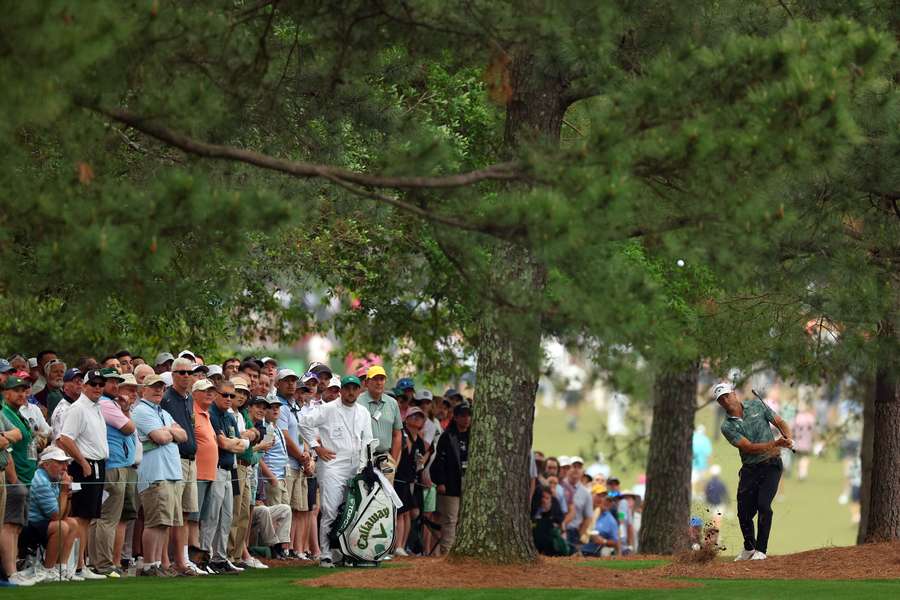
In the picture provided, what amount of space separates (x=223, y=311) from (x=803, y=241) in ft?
36.3

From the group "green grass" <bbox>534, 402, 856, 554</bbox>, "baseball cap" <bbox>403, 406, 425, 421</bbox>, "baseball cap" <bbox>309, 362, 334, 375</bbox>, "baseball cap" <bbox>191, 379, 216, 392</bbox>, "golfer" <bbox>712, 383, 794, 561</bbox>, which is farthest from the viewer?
"green grass" <bbox>534, 402, 856, 554</bbox>

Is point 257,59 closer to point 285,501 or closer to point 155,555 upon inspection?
point 155,555

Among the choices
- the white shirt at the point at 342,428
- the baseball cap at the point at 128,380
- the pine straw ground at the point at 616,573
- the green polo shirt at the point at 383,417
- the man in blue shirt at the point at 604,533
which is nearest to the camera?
the pine straw ground at the point at 616,573

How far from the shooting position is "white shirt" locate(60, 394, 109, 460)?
15.2 m

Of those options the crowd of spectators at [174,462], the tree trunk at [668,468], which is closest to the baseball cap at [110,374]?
the crowd of spectators at [174,462]

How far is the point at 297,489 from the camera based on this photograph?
62.5 ft

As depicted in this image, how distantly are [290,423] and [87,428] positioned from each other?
3.90m

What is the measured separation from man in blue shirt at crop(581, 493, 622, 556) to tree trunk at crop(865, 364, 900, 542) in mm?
7363

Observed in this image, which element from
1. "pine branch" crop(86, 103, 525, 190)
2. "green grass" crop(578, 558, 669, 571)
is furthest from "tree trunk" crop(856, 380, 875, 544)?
"pine branch" crop(86, 103, 525, 190)

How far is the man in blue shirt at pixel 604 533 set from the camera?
86.9 feet

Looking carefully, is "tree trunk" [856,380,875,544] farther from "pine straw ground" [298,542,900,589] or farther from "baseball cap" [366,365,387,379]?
"baseball cap" [366,365,387,379]

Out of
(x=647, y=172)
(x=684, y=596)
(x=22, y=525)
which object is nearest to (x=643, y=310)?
(x=647, y=172)

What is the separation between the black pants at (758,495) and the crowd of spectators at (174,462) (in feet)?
12.8

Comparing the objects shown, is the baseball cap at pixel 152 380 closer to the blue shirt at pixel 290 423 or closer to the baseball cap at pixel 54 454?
the baseball cap at pixel 54 454
